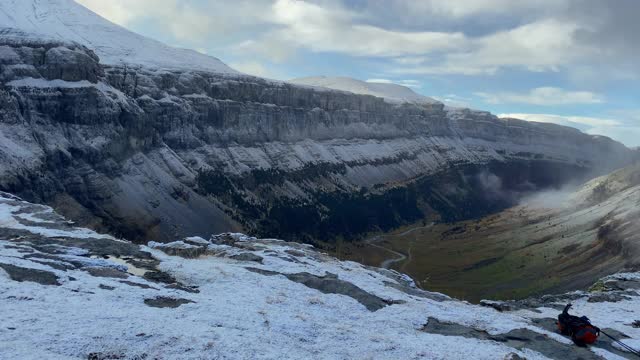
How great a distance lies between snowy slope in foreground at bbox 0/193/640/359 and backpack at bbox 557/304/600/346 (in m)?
0.72

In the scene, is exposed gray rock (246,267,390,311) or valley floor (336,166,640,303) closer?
exposed gray rock (246,267,390,311)

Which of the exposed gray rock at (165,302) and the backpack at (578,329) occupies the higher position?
the backpack at (578,329)

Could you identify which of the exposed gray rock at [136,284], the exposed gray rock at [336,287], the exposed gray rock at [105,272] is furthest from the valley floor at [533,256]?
the exposed gray rock at [105,272]

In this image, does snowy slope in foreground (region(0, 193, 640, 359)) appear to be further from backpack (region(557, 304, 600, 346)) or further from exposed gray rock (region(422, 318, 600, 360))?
backpack (region(557, 304, 600, 346))

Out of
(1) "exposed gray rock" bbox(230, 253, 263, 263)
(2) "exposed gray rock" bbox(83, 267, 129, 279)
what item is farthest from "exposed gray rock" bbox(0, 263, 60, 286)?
(1) "exposed gray rock" bbox(230, 253, 263, 263)

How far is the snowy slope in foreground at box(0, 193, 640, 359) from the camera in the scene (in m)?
29.8

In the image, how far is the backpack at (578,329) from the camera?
3906cm

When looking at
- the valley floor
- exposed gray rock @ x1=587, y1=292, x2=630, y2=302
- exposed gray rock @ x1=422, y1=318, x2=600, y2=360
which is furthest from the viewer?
the valley floor

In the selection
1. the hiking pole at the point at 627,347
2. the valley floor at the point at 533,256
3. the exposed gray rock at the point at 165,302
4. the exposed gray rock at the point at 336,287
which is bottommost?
the valley floor at the point at 533,256

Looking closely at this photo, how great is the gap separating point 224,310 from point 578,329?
24778 mm

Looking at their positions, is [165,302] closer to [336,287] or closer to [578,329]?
[336,287]

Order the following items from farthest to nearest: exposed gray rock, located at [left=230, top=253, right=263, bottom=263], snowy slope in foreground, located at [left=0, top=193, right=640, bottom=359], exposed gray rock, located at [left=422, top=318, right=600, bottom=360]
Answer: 1. exposed gray rock, located at [left=230, top=253, right=263, bottom=263]
2. exposed gray rock, located at [left=422, top=318, right=600, bottom=360]
3. snowy slope in foreground, located at [left=0, top=193, right=640, bottom=359]

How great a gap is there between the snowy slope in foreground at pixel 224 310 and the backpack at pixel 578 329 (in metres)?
0.72

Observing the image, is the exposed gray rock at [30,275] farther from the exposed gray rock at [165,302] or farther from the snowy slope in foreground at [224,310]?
the exposed gray rock at [165,302]
